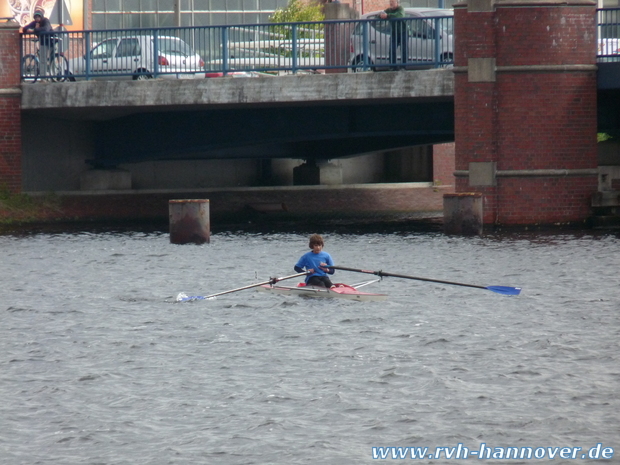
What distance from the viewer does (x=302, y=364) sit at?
12469 mm

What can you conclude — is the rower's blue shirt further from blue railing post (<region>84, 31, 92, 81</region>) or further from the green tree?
the green tree

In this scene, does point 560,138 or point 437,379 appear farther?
point 560,138

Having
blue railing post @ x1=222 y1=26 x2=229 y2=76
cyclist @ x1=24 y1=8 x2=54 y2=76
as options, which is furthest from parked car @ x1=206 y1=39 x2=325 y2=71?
cyclist @ x1=24 y1=8 x2=54 y2=76

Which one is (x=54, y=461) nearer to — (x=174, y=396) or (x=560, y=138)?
(x=174, y=396)

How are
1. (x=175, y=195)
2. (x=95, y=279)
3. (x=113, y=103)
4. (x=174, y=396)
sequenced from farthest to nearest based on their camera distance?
(x=175, y=195)
(x=113, y=103)
(x=95, y=279)
(x=174, y=396)

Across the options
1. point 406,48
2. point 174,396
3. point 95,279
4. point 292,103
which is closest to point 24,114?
point 292,103

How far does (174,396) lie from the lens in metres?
11.1

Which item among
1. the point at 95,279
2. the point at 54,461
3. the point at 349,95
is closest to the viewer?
the point at 54,461

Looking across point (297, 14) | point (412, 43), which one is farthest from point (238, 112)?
point (297, 14)

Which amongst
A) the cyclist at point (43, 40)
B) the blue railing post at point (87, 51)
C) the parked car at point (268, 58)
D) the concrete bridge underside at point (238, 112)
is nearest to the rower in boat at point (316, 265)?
the concrete bridge underside at point (238, 112)

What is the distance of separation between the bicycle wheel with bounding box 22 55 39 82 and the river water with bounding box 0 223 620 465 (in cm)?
943

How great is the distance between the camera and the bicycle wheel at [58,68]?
28.9m

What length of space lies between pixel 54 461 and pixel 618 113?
21.4 m

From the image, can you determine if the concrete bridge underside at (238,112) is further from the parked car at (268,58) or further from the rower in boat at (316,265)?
the rower in boat at (316,265)
